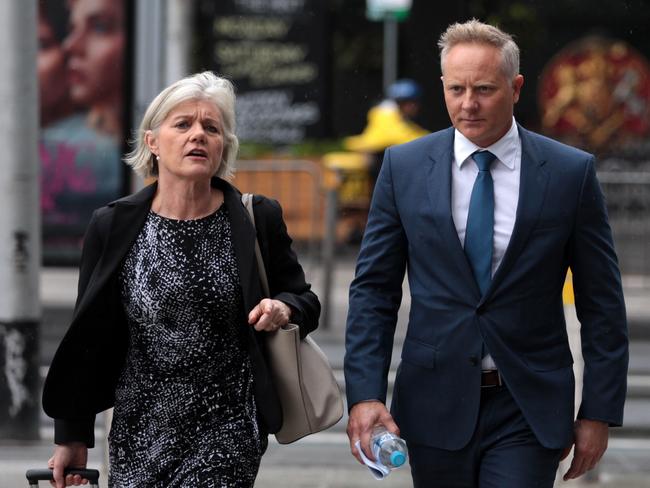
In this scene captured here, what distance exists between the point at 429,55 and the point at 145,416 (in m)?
10.0

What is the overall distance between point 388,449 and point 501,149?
90cm

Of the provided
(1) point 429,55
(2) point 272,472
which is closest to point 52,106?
(1) point 429,55

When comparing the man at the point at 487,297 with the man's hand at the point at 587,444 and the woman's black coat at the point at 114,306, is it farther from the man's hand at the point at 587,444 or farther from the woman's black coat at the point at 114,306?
the woman's black coat at the point at 114,306

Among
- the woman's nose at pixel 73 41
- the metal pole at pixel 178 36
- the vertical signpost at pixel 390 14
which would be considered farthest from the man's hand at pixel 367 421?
the metal pole at pixel 178 36

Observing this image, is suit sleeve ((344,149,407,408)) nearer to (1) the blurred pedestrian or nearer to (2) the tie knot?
(2) the tie knot

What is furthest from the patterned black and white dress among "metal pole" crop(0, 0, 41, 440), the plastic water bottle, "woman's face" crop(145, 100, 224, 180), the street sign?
the street sign

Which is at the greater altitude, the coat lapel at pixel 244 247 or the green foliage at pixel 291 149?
the coat lapel at pixel 244 247

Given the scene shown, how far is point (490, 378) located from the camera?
3.96 meters

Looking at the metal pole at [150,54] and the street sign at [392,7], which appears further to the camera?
the street sign at [392,7]

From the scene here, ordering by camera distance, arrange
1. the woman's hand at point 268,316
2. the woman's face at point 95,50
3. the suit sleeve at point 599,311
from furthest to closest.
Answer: the woman's face at point 95,50
the suit sleeve at point 599,311
the woman's hand at point 268,316

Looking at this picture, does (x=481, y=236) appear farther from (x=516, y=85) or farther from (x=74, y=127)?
(x=74, y=127)

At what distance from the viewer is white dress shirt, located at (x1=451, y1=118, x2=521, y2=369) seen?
396 cm

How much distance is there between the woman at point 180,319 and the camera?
152 inches

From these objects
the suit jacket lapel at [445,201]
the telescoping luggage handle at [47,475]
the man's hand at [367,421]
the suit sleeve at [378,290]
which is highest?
the suit jacket lapel at [445,201]
